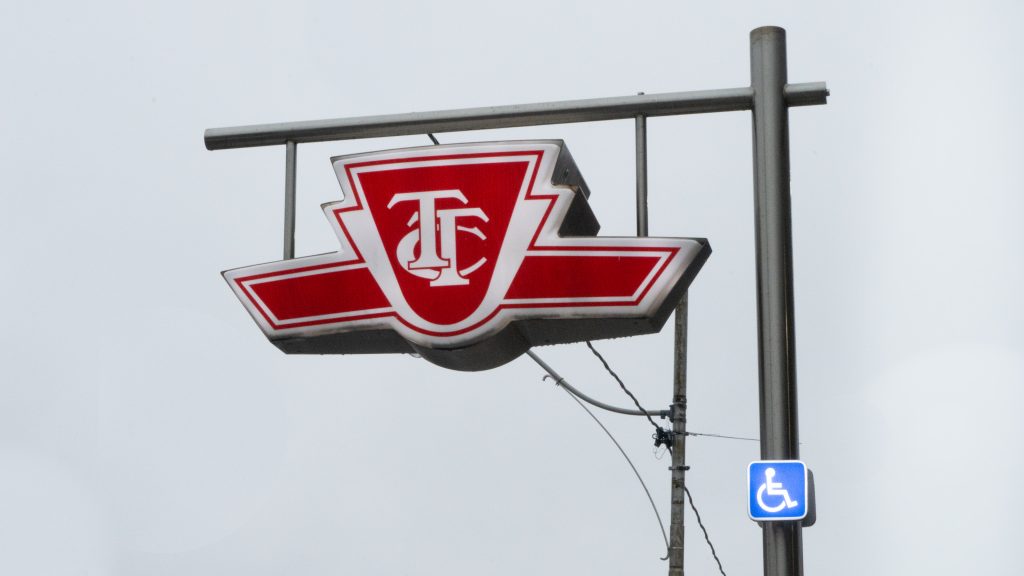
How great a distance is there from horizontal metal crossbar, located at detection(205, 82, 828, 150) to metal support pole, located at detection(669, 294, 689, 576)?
12.2 meters

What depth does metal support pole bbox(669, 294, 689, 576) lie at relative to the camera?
737 inches

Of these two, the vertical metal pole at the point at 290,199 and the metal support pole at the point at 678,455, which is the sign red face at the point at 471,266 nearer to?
the vertical metal pole at the point at 290,199

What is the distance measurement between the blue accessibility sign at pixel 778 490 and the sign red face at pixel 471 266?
1143 mm

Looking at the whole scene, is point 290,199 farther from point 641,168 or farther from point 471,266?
point 641,168

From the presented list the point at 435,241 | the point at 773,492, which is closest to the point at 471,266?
the point at 435,241

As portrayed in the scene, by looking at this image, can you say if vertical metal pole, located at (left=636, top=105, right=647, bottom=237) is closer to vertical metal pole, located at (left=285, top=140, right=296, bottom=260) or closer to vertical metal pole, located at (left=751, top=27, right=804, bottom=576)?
vertical metal pole, located at (left=751, top=27, right=804, bottom=576)

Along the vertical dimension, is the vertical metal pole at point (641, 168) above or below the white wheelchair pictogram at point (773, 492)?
above

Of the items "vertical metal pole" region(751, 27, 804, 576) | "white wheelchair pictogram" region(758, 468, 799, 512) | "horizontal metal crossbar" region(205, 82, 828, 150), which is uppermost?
"horizontal metal crossbar" region(205, 82, 828, 150)

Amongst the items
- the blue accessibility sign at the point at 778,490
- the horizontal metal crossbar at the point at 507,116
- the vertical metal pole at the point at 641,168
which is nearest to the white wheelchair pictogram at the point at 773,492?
the blue accessibility sign at the point at 778,490

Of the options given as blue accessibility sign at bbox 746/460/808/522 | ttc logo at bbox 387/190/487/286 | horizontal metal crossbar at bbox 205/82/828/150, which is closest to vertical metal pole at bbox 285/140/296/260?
horizontal metal crossbar at bbox 205/82/828/150

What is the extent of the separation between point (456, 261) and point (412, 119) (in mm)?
767

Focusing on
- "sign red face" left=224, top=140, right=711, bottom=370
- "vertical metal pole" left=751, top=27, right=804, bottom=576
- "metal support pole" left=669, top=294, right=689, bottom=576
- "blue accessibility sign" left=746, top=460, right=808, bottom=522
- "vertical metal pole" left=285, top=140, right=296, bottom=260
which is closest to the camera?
"blue accessibility sign" left=746, top=460, right=808, bottom=522

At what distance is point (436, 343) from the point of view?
7.21 metres

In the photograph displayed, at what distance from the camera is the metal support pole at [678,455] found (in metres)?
18.7
